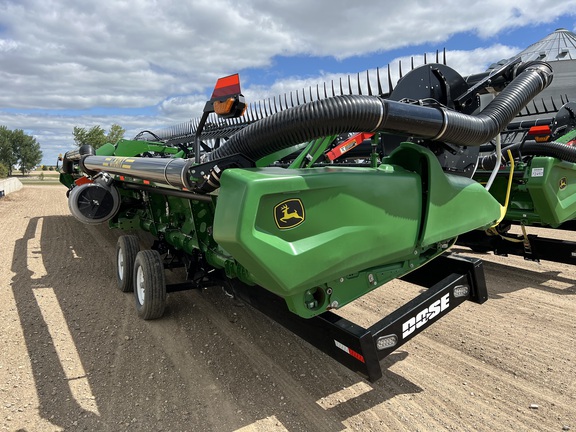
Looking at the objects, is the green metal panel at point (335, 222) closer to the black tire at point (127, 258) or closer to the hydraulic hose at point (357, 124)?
the hydraulic hose at point (357, 124)

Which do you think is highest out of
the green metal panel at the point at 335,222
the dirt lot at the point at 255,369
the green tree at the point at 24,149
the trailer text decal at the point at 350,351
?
the green tree at the point at 24,149

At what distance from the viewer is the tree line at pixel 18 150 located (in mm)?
58812

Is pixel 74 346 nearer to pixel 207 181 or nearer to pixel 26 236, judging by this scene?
pixel 207 181

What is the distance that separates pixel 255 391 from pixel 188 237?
194 cm

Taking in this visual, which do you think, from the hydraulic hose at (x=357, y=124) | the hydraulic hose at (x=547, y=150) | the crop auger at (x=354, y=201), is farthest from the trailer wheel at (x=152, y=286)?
the hydraulic hose at (x=547, y=150)

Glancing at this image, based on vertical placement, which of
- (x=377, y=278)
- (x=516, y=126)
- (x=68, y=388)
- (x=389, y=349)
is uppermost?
(x=516, y=126)

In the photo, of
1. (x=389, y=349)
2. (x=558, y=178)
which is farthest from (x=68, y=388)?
(x=558, y=178)

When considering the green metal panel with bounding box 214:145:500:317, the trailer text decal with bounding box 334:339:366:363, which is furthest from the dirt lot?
the green metal panel with bounding box 214:145:500:317

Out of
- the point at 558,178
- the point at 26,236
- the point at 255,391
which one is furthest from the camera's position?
the point at 26,236

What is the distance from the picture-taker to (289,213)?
2109 millimetres

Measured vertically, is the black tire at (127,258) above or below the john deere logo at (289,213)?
below

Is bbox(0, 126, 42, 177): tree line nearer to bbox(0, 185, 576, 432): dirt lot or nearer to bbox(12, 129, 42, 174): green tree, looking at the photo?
bbox(12, 129, 42, 174): green tree

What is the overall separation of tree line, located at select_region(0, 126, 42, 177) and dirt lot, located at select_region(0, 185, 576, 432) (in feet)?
209

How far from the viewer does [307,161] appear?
3238mm
